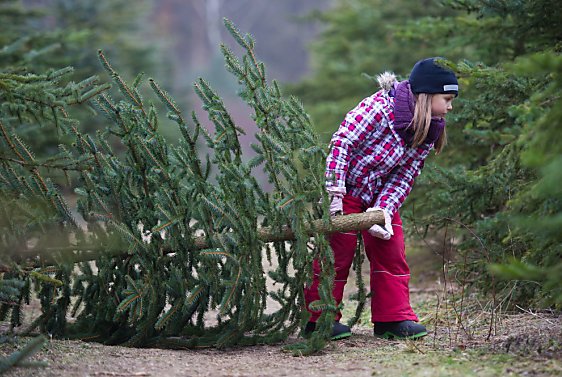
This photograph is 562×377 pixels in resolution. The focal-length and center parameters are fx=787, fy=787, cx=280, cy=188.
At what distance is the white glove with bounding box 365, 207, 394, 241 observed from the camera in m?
4.80

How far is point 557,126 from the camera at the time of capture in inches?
121

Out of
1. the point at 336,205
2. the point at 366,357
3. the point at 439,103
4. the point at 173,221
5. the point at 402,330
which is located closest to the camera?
the point at 366,357

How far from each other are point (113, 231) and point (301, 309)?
1.25 m

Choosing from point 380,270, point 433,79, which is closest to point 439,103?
point 433,79

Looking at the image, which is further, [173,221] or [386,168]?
[386,168]

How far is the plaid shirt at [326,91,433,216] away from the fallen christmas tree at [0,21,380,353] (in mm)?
198

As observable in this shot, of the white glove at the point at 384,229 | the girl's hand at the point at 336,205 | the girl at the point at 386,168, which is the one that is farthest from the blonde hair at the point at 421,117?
the girl's hand at the point at 336,205

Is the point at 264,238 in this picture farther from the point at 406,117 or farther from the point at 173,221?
the point at 406,117

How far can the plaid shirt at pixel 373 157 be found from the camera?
4828mm

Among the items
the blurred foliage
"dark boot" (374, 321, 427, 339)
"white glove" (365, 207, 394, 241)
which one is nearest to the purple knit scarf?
the blurred foliage

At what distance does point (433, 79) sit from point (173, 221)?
5.95ft

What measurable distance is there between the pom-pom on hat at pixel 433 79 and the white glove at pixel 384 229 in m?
0.79

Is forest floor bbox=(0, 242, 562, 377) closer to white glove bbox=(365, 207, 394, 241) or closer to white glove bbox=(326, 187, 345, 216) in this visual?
white glove bbox=(365, 207, 394, 241)

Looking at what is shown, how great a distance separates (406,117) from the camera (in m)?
4.83
